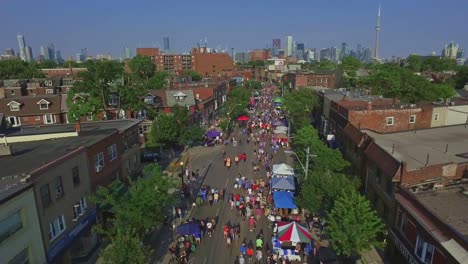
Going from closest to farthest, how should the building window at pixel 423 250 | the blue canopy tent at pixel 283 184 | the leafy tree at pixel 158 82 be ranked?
the building window at pixel 423 250, the blue canopy tent at pixel 283 184, the leafy tree at pixel 158 82

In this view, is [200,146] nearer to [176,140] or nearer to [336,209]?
[176,140]

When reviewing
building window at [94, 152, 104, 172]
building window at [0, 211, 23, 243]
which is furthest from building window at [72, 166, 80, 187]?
building window at [0, 211, 23, 243]

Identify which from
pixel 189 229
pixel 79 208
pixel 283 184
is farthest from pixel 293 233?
pixel 79 208

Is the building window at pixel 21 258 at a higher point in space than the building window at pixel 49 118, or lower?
lower

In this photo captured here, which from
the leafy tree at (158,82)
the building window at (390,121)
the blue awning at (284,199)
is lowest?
the blue awning at (284,199)

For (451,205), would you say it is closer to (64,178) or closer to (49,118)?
(64,178)

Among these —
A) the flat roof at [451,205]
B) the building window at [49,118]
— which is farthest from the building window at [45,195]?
the building window at [49,118]

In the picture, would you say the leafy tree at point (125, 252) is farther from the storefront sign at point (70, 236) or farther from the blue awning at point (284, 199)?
the blue awning at point (284, 199)
